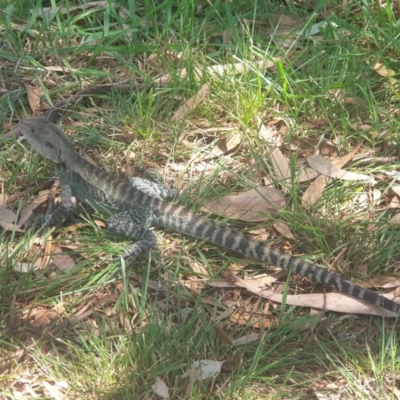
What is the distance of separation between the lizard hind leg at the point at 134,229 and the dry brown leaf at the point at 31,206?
73 cm

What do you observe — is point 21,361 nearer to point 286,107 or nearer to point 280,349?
point 280,349

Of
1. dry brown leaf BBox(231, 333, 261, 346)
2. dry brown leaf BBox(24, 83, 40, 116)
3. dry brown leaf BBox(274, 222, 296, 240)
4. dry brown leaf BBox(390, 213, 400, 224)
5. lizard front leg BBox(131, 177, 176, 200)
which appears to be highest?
dry brown leaf BBox(390, 213, 400, 224)

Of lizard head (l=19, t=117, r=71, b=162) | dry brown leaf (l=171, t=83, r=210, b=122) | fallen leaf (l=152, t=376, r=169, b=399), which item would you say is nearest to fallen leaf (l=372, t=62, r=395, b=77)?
dry brown leaf (l=171, t=83, r=210, b=122)

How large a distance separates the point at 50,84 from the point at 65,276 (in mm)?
2316

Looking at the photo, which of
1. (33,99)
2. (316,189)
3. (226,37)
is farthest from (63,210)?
(226,37)

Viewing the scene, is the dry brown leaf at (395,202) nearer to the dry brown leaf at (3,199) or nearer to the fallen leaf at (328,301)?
the fallen leaf at (328,301)

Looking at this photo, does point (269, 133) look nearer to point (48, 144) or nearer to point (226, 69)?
point (226, 69)

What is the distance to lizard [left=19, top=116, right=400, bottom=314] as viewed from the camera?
5.54 metres

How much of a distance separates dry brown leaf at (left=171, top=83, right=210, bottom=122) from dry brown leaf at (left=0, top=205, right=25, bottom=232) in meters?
1.63

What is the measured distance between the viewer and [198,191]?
246 inches

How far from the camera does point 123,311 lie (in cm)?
541

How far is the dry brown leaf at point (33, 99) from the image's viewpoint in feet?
23.1

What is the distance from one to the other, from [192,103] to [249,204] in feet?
3.79

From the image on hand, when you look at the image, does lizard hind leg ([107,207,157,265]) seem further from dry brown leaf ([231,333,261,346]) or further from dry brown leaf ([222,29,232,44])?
dry brown leaf ([222,29,232,44])
